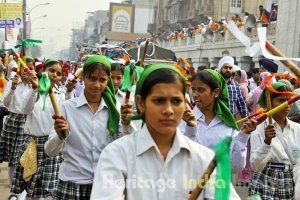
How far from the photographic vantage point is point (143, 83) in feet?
7.91

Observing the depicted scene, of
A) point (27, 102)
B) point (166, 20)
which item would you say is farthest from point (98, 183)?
point (166, 20)

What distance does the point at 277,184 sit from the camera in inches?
172

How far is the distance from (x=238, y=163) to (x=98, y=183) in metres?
1.80

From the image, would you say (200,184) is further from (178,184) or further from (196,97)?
(196,97)

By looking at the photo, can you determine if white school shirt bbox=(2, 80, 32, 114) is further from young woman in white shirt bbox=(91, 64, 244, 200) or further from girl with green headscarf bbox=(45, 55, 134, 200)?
young woman in white shirt bbox=(91, 64, 244, 200)

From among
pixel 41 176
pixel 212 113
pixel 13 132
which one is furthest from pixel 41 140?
pixel 212 113

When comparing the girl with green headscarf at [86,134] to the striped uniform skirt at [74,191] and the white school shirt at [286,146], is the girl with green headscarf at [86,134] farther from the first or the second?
the white school shirt at [286,146]

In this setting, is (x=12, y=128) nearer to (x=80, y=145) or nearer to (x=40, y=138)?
(x=40, y=138)

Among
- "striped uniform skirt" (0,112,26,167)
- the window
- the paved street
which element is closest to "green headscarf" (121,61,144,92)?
"striped uniform skirt" (0,112,26,167)

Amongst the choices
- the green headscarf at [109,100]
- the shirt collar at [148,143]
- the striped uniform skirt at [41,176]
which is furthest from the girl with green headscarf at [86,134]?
the shirt collar at [148,143]

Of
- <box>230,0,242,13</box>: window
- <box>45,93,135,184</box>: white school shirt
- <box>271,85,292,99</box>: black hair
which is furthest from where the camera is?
<box>230,0,242,13</box>: window

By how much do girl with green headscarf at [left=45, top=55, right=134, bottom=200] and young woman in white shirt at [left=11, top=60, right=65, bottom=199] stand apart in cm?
124

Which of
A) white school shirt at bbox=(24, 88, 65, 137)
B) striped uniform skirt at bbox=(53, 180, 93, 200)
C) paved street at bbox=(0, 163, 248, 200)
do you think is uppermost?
white school shirt at bbox=(24, 88, 65, 137)

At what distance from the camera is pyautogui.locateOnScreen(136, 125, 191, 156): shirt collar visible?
7.72ft
